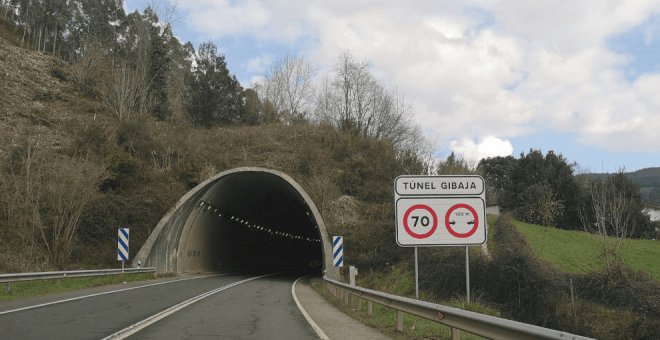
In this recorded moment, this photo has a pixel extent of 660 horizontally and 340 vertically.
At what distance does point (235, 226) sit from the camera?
5306 centimetres

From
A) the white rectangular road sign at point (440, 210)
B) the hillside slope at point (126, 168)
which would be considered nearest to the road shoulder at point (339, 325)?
the white rectangular road sign at point (440, 210)

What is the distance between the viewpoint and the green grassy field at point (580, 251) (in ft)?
94.3

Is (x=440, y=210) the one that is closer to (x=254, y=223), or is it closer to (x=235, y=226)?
(x=235, y=226)

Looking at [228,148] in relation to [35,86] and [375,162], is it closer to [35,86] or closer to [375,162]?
[375,162]

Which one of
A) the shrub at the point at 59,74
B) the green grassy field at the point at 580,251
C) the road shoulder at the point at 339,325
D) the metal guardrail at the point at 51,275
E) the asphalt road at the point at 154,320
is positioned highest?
the shrub at the point at 59,74

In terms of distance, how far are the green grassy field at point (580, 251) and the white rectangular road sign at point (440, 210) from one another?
17561 millimetres

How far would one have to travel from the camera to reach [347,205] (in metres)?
41.5

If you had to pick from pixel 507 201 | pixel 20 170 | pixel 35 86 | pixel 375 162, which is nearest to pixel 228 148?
pixel 375 162

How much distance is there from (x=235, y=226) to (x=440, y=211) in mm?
42644

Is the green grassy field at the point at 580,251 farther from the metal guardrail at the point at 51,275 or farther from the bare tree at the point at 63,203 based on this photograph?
the bare tree at the point at 63,203

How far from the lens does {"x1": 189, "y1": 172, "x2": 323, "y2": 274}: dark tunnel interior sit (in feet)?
137

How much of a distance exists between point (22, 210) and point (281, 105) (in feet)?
137

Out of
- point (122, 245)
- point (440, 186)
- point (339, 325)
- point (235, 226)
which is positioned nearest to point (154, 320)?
point (339, 325)

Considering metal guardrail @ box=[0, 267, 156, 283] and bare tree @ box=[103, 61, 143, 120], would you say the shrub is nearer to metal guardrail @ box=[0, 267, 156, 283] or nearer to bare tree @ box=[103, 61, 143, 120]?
bare tree @ box=[103, 61, 143, 120]
